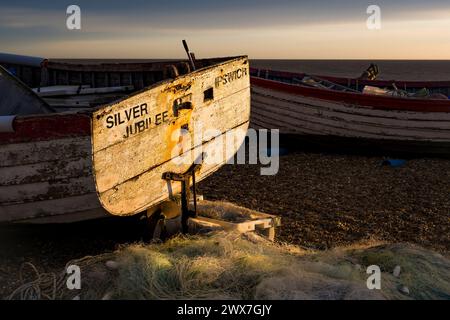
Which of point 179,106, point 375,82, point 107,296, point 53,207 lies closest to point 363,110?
point 375,82

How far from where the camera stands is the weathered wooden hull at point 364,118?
476 inches

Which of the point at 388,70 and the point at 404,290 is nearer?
the point at 404,290

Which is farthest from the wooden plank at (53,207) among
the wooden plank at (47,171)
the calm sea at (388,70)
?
the calm sea at (388,70)

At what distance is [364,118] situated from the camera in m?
12.3

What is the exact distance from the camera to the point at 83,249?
20.2 feet

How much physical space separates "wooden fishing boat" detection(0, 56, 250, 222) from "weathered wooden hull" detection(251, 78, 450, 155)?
587cm

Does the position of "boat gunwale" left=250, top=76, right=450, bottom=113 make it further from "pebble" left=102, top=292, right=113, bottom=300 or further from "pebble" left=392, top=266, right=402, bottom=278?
"pebble" left=102, top=292, right=113, bottom=300

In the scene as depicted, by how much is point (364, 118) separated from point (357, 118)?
0.16 metres

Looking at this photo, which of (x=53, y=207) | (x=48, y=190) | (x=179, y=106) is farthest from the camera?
(x=179, y=106)

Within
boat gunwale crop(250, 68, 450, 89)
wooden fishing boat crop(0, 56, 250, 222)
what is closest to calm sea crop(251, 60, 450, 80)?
boat gunwale crop(250, 68, 450, 89)

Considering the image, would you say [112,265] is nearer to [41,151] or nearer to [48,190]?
[48,190]

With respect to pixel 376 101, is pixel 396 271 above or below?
below
